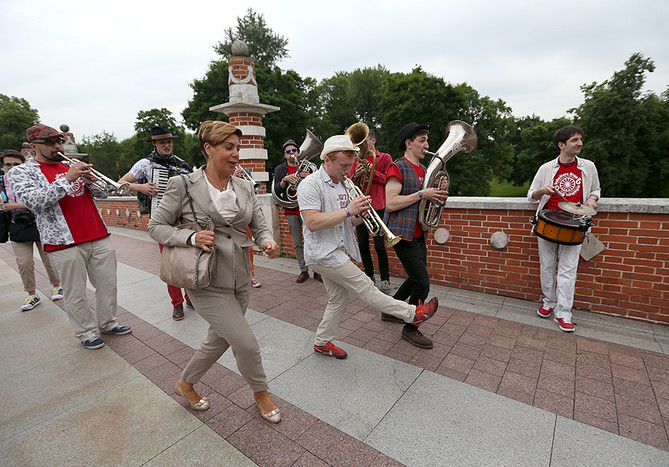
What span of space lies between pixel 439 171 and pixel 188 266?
245 centimetres

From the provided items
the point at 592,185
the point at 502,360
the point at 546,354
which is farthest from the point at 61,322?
the point at 592,185

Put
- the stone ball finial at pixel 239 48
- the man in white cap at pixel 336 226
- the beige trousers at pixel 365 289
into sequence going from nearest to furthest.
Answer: the man in white cap at pixel 336 226 < the beige trousers at pixel 365 289 < the stone ball finial at pixel 239 48

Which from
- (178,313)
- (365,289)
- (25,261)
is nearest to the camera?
(365,289)

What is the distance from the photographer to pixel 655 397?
94.8 inches

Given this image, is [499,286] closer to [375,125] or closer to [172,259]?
[172,259]

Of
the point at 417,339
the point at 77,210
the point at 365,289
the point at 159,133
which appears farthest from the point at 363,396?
the point at 159,133

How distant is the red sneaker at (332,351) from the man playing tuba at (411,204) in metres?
0.74

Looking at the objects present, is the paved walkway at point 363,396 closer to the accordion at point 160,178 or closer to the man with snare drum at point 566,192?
the man with snare drum at point 566,192

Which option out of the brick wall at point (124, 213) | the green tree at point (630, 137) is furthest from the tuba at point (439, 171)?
the green tree at point (630, 137)

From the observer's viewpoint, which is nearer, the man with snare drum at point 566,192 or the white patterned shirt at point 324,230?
the white patterned shirt at point 324,230

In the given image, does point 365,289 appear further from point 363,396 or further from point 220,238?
point 220,238

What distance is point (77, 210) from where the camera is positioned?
3.30m

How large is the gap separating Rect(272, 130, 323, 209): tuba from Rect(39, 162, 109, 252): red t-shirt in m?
2.62

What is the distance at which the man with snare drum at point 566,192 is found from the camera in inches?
136
